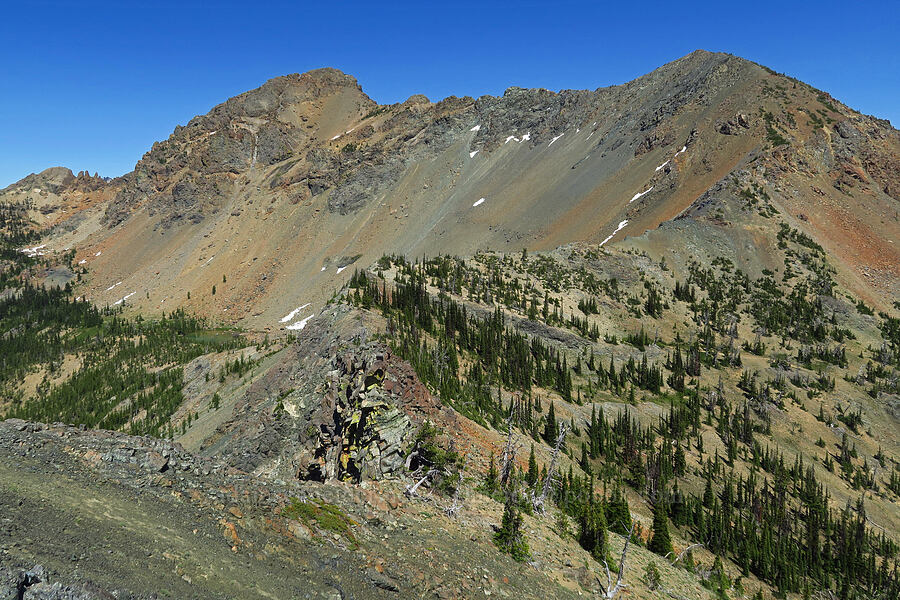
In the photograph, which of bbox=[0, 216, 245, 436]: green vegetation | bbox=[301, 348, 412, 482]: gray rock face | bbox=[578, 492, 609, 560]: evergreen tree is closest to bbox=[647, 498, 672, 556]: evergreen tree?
bbox=[578, 492, 609, 560]: evergreen tree

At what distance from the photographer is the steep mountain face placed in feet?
294

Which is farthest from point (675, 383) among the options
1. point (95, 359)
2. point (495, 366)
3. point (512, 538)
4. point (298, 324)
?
point (95, 359)

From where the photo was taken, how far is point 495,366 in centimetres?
4541

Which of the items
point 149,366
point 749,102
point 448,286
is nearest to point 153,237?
point 149,366

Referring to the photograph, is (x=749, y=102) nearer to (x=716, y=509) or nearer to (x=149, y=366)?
(x=716, y=509)

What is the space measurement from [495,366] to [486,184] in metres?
92.5

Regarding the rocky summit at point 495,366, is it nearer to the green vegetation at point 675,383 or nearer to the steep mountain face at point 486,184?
the green vegetation at point 675,383

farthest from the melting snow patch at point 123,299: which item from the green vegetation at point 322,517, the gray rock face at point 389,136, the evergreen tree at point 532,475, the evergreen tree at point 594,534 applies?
the evergreen tree at point 594,534

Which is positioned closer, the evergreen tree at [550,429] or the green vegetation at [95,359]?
the evergreen tree at [550,429]

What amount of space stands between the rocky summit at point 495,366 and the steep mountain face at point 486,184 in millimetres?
916

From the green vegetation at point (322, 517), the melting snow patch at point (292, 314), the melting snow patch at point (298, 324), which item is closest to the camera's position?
the green vegetation at point (322, 517)

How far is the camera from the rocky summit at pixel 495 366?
1142 cm

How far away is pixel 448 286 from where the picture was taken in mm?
59938

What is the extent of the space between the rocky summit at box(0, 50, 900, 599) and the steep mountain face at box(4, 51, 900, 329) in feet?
3.01
